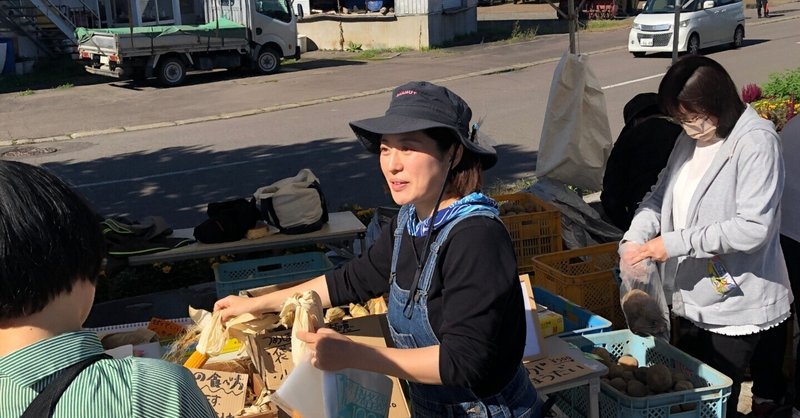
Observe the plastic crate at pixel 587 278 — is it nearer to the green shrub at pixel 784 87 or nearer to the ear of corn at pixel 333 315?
the ear of corn at pixel 333 315

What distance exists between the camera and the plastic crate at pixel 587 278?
4953 mm

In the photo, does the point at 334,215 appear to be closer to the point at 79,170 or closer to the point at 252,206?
the point at 252,206

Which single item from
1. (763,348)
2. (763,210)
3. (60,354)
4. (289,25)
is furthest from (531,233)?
(289,25)

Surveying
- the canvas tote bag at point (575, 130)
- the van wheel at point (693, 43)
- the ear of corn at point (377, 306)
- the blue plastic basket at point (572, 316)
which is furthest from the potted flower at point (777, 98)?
the van wheel at point (693, 43)

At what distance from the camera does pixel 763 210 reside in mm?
3504

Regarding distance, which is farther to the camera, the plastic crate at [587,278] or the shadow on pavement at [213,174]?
the shadow on pavement at [213,174]

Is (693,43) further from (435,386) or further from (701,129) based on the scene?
(435,386)

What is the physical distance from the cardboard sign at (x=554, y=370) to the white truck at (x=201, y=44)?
17.1 metres

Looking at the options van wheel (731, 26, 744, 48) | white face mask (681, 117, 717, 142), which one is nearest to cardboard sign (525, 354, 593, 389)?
white face mask (681, 117, 717, 142)

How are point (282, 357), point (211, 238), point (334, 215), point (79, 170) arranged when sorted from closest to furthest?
point (282, 357) < point (211, 238) < point (334, 215) < point (79, 170)

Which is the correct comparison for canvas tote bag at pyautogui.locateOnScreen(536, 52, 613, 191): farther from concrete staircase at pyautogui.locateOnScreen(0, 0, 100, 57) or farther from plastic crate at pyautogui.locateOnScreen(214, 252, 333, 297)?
concrete staircase at pyautogui.locateOnScreen(0, 0, 100, 57)

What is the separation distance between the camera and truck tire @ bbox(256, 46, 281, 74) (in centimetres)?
2181

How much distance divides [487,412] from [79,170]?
33.5 feet

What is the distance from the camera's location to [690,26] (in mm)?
21938
